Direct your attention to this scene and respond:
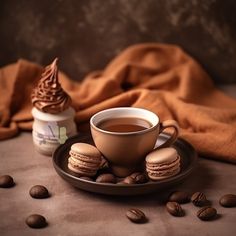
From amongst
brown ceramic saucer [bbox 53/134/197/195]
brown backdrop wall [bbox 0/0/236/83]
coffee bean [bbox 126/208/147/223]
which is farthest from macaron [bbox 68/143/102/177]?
brown backdrop wall [bbox 0/0/236/83]

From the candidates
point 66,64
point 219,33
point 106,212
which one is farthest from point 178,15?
point 106,212

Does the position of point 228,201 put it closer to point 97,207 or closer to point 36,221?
point 97,207

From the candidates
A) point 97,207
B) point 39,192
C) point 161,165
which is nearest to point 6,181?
point 39,192

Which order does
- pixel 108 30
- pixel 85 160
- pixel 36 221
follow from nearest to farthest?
pixel 36 221 < pixel 85 160 < pixel 108 30

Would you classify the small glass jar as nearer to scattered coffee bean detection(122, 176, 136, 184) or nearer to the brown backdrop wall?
scattered coffee bean detection(122, 176, 136, 184)

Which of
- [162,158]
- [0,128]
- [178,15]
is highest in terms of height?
[178,15]

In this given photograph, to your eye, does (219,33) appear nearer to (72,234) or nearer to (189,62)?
(189,62)

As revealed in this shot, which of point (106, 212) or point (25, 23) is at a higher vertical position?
point (25, 23)
